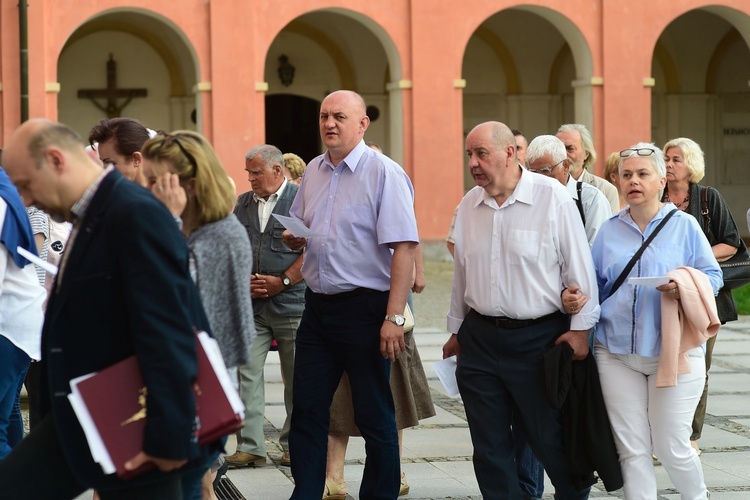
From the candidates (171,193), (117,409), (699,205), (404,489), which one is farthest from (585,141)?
(117,409)

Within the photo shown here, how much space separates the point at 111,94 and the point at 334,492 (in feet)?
56.2

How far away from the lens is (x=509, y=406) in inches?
217

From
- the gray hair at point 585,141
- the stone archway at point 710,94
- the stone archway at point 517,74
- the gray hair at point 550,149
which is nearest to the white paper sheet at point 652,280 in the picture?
the gray hair at point 550,149

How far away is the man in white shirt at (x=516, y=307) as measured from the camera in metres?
5.37

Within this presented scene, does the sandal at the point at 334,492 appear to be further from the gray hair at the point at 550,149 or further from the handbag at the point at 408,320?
the gray hair at the point at 550,149

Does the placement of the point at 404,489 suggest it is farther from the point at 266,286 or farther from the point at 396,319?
the point at 266,286

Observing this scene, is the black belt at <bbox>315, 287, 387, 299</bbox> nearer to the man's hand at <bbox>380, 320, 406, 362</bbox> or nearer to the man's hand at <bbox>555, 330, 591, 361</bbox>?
the man's hand at <bbox>380, 320, 406, 362</bbox>

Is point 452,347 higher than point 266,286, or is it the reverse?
point 266,286

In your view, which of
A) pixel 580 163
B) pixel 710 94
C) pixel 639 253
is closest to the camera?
pixel 639 253

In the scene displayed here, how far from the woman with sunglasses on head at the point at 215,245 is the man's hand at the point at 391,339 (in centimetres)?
157

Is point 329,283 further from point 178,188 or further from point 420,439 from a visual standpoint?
point 420,439

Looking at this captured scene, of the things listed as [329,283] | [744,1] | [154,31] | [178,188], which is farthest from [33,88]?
[178,188]

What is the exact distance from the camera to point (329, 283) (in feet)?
18.7

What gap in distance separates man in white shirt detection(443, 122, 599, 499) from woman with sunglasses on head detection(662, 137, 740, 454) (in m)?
1.94
